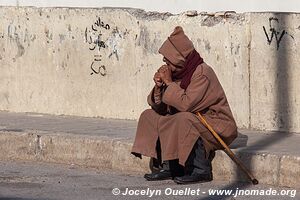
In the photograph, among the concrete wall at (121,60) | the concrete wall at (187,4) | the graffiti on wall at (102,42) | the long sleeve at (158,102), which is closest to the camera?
the long sleeve at (158,102)

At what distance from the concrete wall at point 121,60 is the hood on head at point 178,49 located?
1.67 m

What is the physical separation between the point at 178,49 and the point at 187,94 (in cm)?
37

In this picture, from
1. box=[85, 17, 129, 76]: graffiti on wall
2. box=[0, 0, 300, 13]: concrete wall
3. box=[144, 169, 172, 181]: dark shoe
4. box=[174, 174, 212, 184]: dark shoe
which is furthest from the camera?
box=[0, 0, 300, 13]: concrete wall

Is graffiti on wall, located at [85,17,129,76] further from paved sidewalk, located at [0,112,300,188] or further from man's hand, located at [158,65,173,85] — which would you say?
man's hand, located at [158,65,173,85]

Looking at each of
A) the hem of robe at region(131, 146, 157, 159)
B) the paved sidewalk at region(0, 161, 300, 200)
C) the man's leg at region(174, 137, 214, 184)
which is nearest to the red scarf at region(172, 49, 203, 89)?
the man's leg at region(174, 137, 214, 184)

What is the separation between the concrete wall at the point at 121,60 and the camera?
991 centimetres

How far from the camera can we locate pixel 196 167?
8.35m

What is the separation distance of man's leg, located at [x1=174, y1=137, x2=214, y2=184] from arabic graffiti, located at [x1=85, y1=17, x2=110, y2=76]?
299 cm

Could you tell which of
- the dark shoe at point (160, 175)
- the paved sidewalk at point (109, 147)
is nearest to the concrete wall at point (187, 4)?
the paved sidewalk at point (109, 147)

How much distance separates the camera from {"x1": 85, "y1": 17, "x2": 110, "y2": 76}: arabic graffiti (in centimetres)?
1109

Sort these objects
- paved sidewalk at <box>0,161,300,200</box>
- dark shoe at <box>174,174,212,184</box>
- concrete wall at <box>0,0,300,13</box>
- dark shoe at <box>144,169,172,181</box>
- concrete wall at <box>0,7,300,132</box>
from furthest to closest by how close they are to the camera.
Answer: concrete wall at <box>0,0,300,13</box>
concrete wall at <box>0,7,300,132</box>
dark shoe at <box>144,169,172,181</box>
dark shoe at <box>174,174,212,184</box>
paved sidewalk at <box>0,161,300,200</box>

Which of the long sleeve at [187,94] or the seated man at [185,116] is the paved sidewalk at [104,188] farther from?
the long sleeve at [187,94]

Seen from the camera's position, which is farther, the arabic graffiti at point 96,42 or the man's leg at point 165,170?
the arabic graffiti at point 96,42

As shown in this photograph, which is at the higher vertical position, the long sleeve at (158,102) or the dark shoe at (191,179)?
the long sleeve at (158,102)
